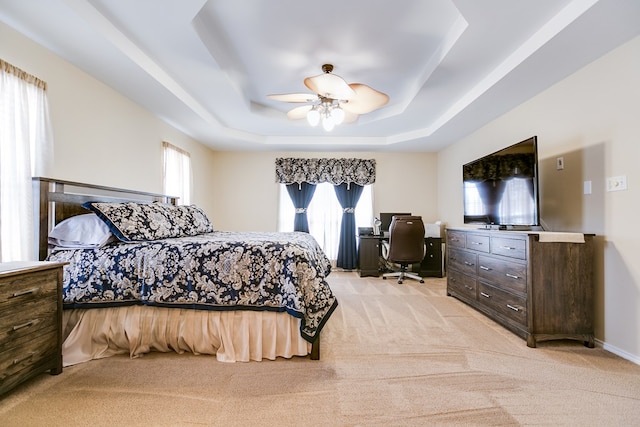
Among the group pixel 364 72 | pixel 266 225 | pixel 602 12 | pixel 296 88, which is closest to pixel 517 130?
pixel 602 12

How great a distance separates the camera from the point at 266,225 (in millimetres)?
5547

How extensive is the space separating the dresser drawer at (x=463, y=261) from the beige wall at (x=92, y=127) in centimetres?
371

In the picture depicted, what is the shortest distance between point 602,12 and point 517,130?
1.62 meters

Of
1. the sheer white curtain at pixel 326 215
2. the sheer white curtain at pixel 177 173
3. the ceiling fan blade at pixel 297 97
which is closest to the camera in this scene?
the ceiling fan blade at pixel 297 97

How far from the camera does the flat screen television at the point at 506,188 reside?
2479mm

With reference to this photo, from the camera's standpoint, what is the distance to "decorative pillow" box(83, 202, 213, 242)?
2160mm

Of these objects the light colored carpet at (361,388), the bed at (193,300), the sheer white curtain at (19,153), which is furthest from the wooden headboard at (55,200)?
the light colored carpet at (361,388)

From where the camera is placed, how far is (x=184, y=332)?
6.67 feet

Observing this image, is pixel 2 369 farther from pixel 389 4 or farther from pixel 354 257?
pixel 354 257

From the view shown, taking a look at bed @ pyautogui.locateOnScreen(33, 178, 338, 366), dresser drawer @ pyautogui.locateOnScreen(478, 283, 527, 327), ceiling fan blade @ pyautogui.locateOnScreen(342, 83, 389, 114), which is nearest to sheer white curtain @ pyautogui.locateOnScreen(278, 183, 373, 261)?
ceiling fan blade @ pyautogui.locateOnScreen(342, 83, 389, 114)

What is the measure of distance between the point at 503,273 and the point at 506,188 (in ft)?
2.68

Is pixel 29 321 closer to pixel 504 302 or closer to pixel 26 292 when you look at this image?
pixel 26 292

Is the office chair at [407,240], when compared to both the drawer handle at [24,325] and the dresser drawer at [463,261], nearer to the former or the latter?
the dresser drawer at [463,261]

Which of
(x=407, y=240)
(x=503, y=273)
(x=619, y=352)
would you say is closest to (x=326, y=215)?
(x=407, y=240)
